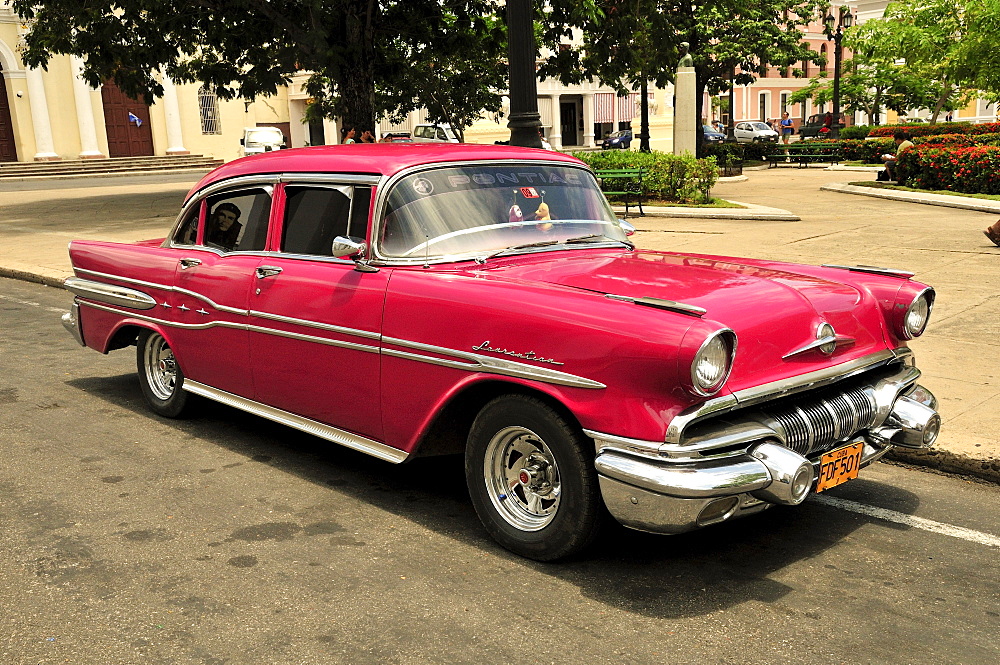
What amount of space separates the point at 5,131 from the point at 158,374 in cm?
4139

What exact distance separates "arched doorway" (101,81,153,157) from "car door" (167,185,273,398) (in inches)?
1643

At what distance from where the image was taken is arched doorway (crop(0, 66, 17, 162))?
→ 138 ft

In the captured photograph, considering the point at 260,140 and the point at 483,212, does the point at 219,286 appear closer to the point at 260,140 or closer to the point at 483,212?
the point at 483,212

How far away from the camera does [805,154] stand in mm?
36938

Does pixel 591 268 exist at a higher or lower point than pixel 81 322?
higher

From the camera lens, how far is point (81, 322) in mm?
6957

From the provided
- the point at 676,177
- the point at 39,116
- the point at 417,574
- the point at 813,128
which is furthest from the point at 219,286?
the point at 813,128

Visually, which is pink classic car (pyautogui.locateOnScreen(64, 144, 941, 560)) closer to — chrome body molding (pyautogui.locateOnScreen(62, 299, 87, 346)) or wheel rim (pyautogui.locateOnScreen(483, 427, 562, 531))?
wheel rim (pyautogui.locateOnScreen(483, 427, 562, 531))

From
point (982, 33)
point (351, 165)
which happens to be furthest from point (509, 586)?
point (982, 33)

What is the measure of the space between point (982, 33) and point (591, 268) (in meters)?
31.9

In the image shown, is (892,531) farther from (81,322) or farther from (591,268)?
(81,322)

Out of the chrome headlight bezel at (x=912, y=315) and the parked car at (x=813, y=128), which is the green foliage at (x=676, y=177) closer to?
the chrome headlight bezel at (x=912, y=315)

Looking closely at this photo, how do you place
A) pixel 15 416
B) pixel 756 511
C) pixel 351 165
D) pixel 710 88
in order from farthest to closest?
1. pixel 710 88
2. pixel 15 416
3. pixel 351 165
4. pixel 756 511

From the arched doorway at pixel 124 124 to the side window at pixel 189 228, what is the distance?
4140 centimetres
